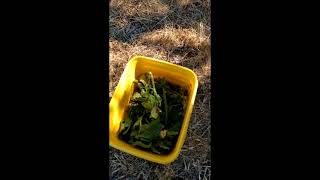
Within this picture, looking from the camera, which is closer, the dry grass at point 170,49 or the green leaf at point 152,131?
the green leaf at point 152,131

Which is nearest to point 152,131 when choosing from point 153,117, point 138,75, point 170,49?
point 153,117

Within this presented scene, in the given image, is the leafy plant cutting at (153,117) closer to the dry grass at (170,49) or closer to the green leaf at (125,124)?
the green leaf at (125,124)

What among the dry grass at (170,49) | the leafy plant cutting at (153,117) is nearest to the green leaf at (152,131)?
the leafy plant cutting at (153,117)

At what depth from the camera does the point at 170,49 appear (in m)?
1.81

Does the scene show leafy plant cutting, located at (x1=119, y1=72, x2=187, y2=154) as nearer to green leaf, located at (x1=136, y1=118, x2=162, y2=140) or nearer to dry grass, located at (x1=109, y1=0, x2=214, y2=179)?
green leaf, located at (x1=136, y1=118, x2=162, y2=140)

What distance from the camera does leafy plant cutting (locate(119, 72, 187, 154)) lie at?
4.59ft

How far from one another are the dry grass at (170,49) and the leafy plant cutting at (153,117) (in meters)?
0.14

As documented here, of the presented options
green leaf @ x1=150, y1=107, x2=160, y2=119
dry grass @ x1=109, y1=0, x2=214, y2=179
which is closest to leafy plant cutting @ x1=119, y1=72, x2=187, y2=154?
green leaf @ x1=150, y1=107, x2=160, y2=119

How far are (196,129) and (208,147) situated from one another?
0.30ft

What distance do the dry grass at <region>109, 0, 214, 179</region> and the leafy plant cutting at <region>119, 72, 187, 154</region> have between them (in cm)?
14

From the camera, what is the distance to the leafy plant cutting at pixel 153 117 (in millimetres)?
1399

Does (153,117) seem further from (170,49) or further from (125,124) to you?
(170,49)
